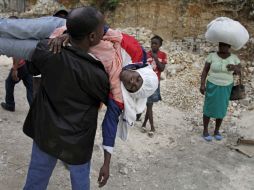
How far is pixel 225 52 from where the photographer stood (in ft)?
15.9

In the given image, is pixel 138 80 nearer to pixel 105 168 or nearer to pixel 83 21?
pixel 83 21

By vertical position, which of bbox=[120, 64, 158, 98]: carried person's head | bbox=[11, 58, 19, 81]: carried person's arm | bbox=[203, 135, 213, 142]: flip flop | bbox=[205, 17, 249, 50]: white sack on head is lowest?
bbox=[203, 135, 213, 142]: flip flop

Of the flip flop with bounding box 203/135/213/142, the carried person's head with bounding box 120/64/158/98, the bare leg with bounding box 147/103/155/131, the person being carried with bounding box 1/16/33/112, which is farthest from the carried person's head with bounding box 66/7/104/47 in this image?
the flip flop with bounding box 203/135/213/142

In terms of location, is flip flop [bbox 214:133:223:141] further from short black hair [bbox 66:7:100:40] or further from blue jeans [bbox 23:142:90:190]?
short black hair [bbox 66:7:100:40]

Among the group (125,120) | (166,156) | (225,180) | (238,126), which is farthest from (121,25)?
(125,120)

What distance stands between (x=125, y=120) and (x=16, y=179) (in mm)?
1713

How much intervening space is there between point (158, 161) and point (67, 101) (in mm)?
2387

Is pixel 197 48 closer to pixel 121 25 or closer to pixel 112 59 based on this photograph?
pixel 121 25

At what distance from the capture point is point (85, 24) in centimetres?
213

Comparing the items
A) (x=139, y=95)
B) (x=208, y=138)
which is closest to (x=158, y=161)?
(x=208, y=138)

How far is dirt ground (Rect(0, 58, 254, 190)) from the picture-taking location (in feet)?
12.8

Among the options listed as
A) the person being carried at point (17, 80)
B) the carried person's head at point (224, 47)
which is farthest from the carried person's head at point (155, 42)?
the person being carried at point (17, 80)

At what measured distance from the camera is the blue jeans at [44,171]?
99.2 inches

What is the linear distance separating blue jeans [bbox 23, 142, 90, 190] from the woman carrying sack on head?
8.94 ft
